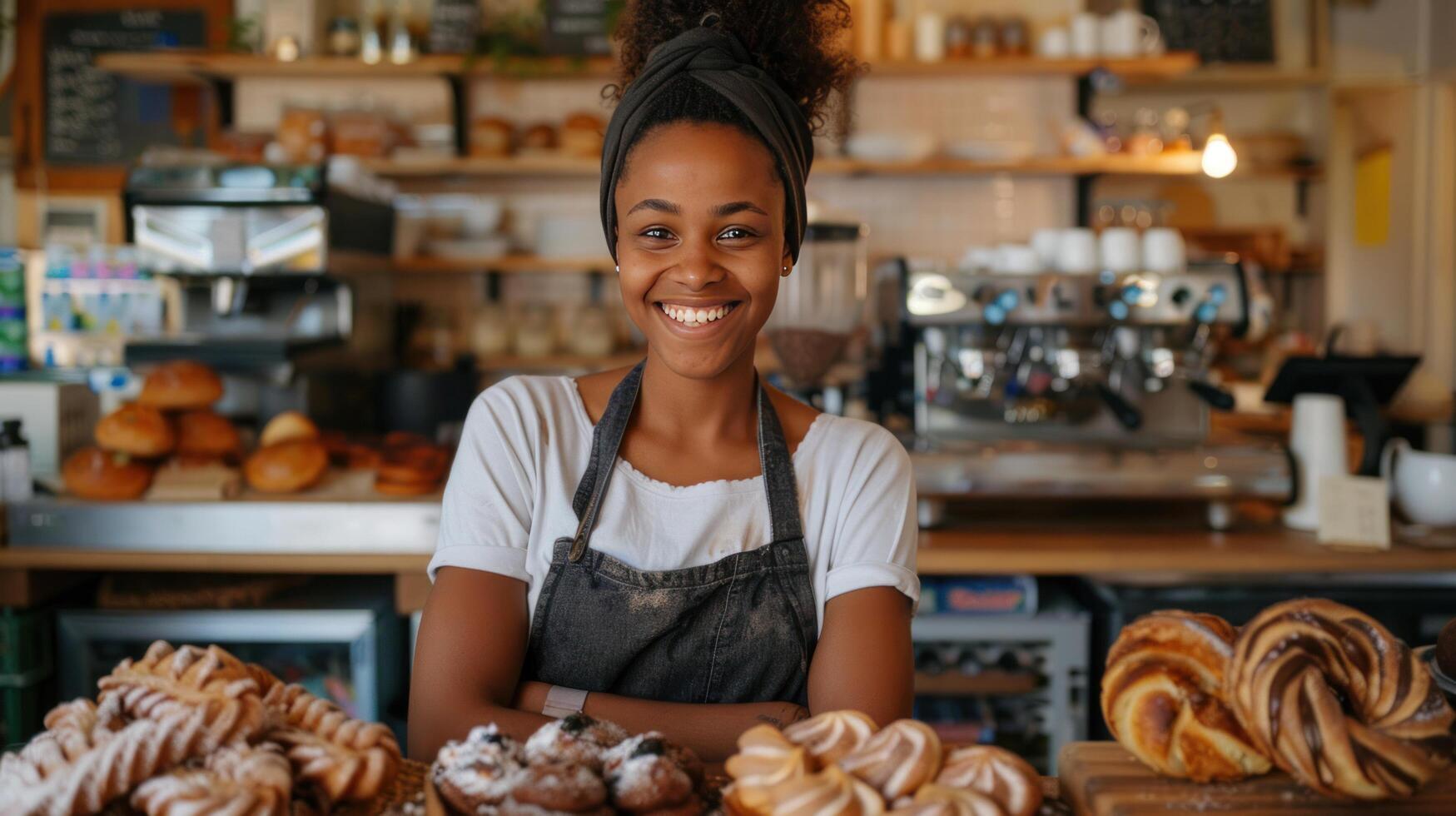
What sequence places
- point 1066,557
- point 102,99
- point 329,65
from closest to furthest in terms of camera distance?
point 1066,557
point 329,65
point 102,99

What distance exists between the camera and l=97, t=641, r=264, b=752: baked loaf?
0.75 m

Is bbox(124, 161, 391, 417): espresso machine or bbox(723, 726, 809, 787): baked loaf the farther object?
bbox(124, 161, 391, 417): espresso machine

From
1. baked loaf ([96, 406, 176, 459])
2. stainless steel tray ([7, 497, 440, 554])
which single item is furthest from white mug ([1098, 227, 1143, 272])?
baked loaf ([96, 406, 176, 459])

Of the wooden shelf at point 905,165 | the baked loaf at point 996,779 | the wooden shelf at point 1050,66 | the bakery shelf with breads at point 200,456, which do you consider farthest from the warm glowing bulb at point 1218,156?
the baked loaf at point 996,779

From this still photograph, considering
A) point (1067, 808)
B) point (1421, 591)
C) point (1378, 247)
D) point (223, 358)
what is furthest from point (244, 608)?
point (1378, 247)

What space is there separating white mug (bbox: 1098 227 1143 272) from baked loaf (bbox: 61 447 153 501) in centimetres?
228

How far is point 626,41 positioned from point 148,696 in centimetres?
95

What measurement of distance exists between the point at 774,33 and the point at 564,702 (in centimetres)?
80

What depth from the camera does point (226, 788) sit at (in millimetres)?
695

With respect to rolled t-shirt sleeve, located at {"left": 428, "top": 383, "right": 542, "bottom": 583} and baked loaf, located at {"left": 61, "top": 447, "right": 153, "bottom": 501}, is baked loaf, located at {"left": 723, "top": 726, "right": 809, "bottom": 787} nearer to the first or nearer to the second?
rolled t-shirt sleeve, located at {"left": 428, "top": 383, "right": 542, "bottom": 583}

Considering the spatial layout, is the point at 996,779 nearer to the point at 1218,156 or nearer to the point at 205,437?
the point at 205,437

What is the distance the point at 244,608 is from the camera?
7.95ft

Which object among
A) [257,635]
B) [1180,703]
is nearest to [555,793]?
[1180,703]

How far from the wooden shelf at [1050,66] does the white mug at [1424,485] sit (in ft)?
7.19
